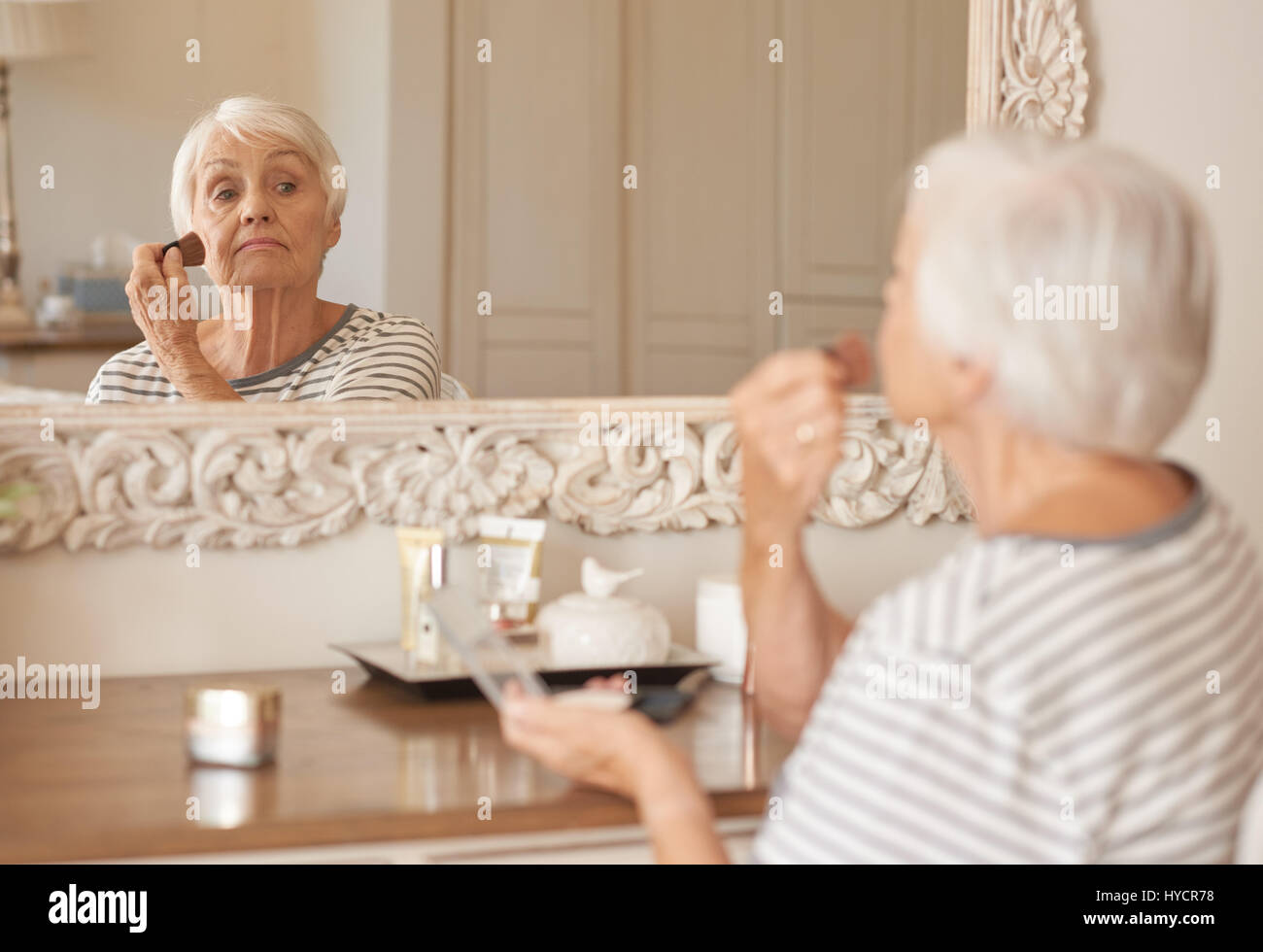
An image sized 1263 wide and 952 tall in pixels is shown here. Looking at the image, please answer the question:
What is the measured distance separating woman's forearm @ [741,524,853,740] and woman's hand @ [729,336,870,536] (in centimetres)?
7

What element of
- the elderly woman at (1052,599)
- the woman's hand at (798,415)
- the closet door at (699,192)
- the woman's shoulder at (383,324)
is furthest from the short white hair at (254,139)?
the elderly woman at (1052,599)

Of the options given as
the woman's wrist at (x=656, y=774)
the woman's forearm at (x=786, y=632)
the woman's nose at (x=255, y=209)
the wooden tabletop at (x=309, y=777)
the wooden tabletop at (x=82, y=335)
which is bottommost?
the wooden tabletop at (x=309, y=777)

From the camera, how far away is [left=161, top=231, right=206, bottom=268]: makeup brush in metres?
1.34

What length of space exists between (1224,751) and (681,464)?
77cm

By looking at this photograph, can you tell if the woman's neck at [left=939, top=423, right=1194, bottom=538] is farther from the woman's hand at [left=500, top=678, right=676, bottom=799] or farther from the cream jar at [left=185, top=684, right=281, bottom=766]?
the cream jar at [left=185, top=684, right=281, bottom=766]

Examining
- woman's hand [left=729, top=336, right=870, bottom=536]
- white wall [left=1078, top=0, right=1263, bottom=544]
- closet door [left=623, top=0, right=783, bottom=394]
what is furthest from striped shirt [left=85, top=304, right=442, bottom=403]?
white wall [left=1078, top=0, right=1263, bottom=544]

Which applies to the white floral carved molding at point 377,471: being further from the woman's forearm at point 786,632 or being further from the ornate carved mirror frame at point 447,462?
the woman's forearm at point 786,632

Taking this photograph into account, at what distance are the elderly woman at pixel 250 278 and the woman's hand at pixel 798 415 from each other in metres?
0.54

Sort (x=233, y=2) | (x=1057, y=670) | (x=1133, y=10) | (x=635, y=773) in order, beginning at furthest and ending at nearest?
1. (x=1133, y=10)
2. (x=233, y=2)
3. (x=635, y=773)
4. (x=1057, y=670)

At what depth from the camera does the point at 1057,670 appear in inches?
31.4

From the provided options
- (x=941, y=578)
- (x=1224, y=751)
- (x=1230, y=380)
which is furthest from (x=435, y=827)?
(x=1230, y=380)

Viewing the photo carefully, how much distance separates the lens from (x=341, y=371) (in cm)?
140

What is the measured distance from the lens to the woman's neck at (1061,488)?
858 mm
